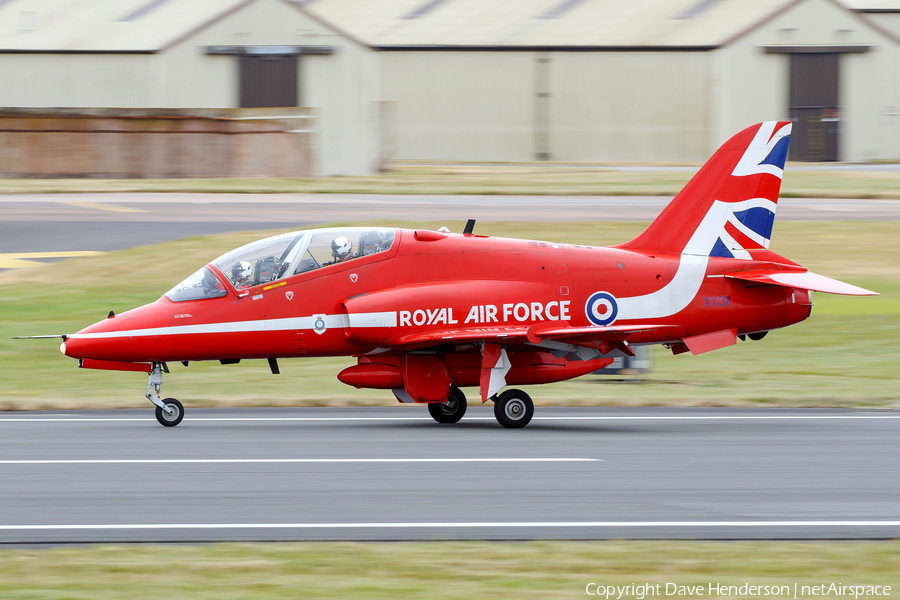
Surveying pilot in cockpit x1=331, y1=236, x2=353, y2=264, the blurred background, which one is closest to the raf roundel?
→ pilot in cockpit x1=331, y1=236, x2=353, y2=264

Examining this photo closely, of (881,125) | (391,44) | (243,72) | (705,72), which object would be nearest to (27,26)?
(243,72)

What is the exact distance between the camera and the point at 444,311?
13664 millimetres

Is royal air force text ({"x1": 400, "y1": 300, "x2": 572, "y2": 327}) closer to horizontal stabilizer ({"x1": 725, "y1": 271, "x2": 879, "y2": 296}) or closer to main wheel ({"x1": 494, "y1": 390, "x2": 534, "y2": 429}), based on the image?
main wheel ({"x1": 494, "y1": 390, "x2": 534, "y2": 429})

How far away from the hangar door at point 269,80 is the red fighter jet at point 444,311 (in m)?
37.5

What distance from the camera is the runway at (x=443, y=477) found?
8.77 meters

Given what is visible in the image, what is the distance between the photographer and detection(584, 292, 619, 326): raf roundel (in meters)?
14.1

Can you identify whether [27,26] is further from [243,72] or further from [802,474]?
[802,474]

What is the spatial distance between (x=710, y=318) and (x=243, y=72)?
39.9m

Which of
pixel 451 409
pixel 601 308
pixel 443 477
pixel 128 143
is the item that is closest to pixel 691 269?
pixel 601 308

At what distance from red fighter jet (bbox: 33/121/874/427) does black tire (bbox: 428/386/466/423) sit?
0.6 inches

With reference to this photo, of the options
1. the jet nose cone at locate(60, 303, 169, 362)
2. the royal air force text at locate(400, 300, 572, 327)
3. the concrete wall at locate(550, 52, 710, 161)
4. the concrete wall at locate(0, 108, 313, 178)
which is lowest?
the jet nose cone at locate(60, 303, 169, 362)

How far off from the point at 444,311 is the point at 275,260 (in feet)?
6.58

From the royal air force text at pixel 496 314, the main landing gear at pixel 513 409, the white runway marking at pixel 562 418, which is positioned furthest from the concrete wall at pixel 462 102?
the main landing gear at pixel 513 409

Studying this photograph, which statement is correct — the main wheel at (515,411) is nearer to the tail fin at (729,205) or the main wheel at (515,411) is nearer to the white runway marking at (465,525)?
the tail fin at (729,205)
